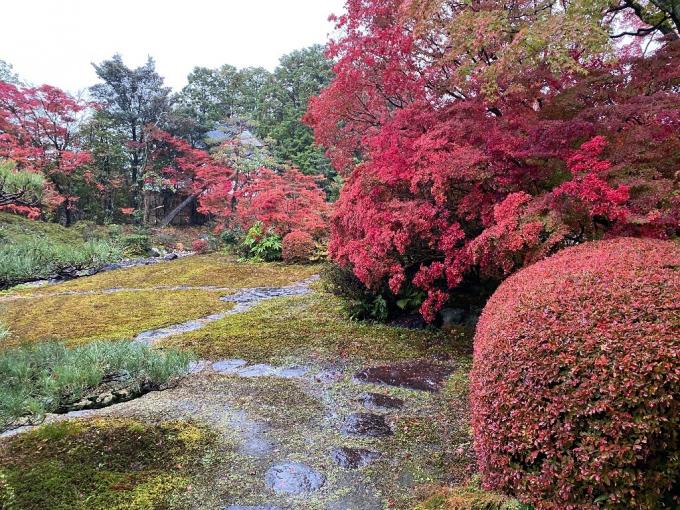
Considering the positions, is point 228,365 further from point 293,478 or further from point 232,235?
point 232,235

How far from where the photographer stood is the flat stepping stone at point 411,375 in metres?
3.67

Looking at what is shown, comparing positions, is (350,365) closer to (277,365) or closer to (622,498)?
(277,365)

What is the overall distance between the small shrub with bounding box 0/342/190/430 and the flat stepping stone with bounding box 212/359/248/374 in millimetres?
617

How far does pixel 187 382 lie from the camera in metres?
3.78

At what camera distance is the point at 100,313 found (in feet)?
21.8

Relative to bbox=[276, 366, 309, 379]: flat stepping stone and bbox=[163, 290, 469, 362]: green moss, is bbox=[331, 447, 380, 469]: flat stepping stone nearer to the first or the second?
bbox=[276, 366, 309, 379]: flat stepping stone

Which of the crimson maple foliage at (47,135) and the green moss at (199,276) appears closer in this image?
the green moss at (199,276)

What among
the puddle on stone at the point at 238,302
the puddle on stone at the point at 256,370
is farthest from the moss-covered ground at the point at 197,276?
the puddle on stone at the point at 256,370

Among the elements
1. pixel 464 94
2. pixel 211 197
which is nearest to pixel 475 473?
pixel 464 94

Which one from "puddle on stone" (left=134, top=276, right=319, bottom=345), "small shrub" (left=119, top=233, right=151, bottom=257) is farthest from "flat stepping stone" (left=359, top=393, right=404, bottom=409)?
"small shrub" (left=119, top=233, right=151, bottom=257)

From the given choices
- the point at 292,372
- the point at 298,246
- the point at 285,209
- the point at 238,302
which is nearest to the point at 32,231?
the point at 285,209

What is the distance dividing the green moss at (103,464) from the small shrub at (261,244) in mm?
9150

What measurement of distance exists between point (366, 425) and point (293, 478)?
2.50 feet

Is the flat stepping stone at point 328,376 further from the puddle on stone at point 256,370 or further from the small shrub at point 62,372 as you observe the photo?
the small shrub at point 62,372
